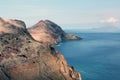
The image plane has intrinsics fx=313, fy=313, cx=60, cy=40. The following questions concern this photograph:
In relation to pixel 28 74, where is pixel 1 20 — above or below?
above

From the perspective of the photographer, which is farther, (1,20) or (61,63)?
(1,20)

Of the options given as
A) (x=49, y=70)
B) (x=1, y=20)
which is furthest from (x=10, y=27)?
(x=49, y=70)

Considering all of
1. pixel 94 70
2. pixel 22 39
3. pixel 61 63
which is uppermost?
pixel 22 39

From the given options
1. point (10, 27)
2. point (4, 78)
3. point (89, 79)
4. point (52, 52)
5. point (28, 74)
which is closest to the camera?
point (4, 78)

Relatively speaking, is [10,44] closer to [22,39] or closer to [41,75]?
[22,39]

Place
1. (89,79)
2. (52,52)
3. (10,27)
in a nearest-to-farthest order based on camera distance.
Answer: (52,52) < (89,79) < (10,27)

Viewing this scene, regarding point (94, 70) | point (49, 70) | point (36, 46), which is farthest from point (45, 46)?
point (94, 70)

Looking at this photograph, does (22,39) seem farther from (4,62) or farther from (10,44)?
(4,62)
